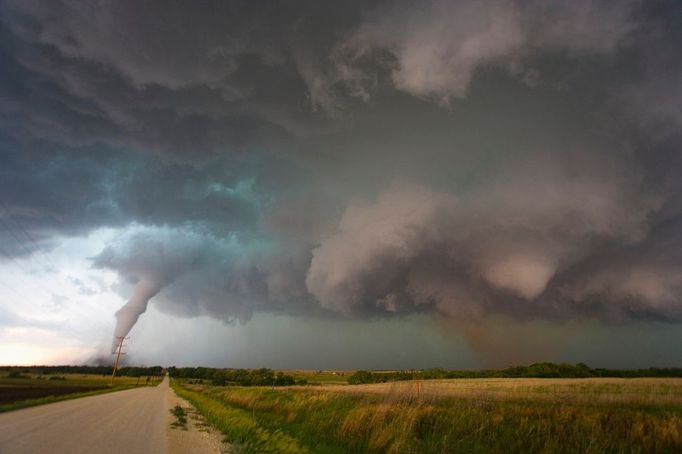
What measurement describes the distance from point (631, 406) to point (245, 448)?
73.1 ft

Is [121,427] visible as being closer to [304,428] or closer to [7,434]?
[7,434]

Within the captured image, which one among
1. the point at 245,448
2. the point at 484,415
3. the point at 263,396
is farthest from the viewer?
the point at 263,396

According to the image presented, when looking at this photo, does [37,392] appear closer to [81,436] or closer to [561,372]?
[81,436]

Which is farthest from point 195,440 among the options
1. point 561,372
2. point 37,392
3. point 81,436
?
point 561,372

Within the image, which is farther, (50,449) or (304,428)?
(304,428)

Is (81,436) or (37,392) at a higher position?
(81,436)

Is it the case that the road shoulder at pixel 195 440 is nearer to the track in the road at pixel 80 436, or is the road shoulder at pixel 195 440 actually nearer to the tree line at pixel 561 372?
the track in the road at pixel 80 436

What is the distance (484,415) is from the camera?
16.2 m

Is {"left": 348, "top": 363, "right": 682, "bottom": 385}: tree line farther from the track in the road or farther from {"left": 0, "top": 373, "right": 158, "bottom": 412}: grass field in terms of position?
the track in the road

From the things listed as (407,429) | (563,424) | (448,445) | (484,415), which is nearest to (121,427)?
(407,429)

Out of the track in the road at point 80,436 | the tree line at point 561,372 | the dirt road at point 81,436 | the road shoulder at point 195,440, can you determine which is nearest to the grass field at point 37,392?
the track in the road at point 80,436

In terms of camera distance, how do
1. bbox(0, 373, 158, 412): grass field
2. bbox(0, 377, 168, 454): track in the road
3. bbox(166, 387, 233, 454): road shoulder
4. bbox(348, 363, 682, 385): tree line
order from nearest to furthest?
bbox(0, 377, 168, 454): track in the road → bbox(166, 387, 233, 454): road shoulder → bbox(0, 373, 158, 412): grass field → bbox(348, 363, 682, 385): tree line

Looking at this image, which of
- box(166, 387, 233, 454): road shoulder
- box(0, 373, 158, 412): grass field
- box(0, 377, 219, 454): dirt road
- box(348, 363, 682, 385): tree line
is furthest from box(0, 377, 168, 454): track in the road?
box(348, 363, 682, 385): tree line

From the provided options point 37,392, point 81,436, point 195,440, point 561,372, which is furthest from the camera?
point 561,372
